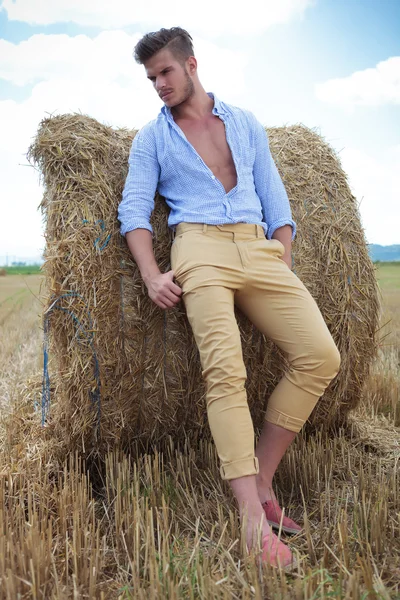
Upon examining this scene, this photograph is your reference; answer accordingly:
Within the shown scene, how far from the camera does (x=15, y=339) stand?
5.90 m

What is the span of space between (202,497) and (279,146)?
1811mm

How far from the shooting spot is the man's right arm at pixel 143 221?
2.51 m

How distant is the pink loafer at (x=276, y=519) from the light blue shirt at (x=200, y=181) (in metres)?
1.13

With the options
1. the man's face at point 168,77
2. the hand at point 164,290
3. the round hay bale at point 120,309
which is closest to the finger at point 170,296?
the hand at point 164,290

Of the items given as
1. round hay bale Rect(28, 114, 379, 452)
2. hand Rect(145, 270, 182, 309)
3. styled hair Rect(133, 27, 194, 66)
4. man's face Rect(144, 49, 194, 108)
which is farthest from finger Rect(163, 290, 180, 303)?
styled hair Rect(133, 27, 194, 66)

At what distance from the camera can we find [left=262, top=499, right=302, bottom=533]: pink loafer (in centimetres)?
229

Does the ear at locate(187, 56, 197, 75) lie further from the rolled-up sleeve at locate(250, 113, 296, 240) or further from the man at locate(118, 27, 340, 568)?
the rolled-up sleeve at locate(250, 113, 296, 240)

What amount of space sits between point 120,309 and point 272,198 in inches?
33.7

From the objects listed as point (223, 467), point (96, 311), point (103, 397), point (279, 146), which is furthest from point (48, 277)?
point (279, 146)

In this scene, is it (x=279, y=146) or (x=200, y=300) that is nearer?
(x=200, y=300)

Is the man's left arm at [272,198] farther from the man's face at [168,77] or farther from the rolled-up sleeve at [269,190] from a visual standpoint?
the man's face at [168,77]

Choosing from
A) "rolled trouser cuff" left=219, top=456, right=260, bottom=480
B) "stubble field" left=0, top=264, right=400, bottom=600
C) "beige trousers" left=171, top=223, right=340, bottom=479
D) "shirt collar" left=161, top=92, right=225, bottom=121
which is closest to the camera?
"stubble field" left=0, top=264, right=400, bottom=600

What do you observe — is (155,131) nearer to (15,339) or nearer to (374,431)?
(374,431)

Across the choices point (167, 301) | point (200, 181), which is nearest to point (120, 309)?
point (167, 301)
